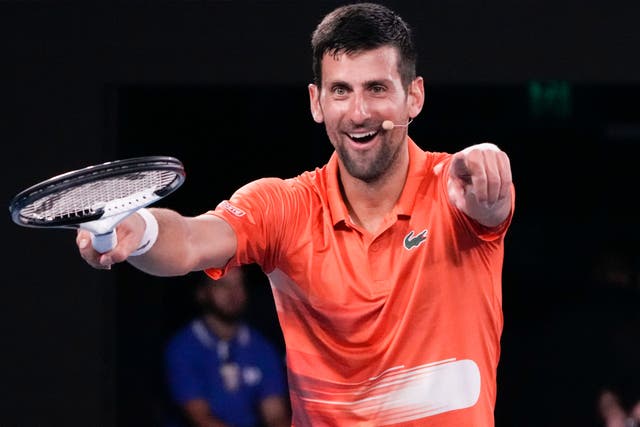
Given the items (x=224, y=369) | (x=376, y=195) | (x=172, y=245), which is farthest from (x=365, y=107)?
(x=224, y=369)

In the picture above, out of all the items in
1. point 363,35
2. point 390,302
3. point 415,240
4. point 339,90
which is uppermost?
point 363,35

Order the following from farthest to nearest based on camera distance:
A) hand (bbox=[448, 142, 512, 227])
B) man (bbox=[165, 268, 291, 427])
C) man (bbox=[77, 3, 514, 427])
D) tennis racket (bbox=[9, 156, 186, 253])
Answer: man (bbox=[165, 268, 291, 427]) → man (bbox=[77, 3, 514, 427]) → hand (bbox=[448, 142, 512, 227]) → tennis racket (bbox=[9, 156, 186, 253])

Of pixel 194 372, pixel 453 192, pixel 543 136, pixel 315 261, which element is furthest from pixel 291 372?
pixel 543 136

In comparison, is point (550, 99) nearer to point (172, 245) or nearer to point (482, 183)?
point (482, 183)

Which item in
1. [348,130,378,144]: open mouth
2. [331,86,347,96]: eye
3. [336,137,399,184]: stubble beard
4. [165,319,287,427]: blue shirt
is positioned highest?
[331,86,347,96]: eye

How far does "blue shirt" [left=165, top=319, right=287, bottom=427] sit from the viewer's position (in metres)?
5.20

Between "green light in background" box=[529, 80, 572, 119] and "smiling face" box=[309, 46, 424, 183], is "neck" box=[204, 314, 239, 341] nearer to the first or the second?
"green light in background" box=[529, 80, 572, 119]

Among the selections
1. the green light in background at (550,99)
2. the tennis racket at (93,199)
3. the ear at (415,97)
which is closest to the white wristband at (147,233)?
the tennis racket at (93,199)

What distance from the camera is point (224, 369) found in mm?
5215

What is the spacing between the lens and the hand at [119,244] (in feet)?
7.93

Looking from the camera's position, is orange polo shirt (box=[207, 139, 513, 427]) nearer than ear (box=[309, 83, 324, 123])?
Yes

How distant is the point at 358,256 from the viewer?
9.72ft

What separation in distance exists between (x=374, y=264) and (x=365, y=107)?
1.22 feet

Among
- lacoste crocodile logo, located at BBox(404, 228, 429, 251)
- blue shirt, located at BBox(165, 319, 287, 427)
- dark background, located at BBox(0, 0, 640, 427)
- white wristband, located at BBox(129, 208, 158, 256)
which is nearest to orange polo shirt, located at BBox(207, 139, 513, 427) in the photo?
lacoste crocodile logo, located at BBox(404, 228, 429, 251)
